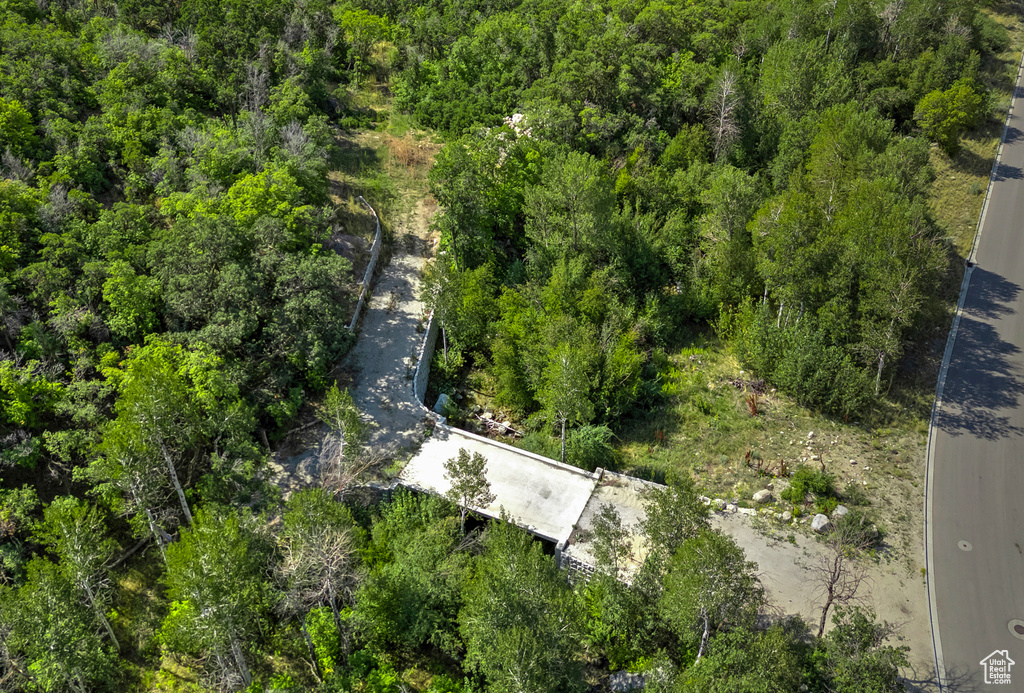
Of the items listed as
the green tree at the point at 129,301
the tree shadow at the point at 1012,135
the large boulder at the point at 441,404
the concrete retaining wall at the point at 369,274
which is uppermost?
the tree shadow at the point at 1012,135

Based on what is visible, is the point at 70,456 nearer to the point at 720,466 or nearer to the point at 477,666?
the point at 477,666

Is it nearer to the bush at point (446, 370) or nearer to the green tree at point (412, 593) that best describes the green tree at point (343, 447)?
the green tree at point (412, 593)

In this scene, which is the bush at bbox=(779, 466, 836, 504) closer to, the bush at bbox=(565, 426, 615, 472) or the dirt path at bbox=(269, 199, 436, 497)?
the bush at bbox=(565, 426, 615, 472)

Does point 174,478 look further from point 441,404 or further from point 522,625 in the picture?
point 522,625

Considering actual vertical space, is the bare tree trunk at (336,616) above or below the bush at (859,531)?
below

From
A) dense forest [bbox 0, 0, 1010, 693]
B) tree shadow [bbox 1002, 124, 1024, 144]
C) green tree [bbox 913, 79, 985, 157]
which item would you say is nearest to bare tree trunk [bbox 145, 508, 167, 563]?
dense forest [bbox 0, 0, 1010, 693]

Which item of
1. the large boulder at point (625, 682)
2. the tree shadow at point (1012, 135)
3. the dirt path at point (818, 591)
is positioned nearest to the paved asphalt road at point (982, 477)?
the dirt path at point (818, 591)
